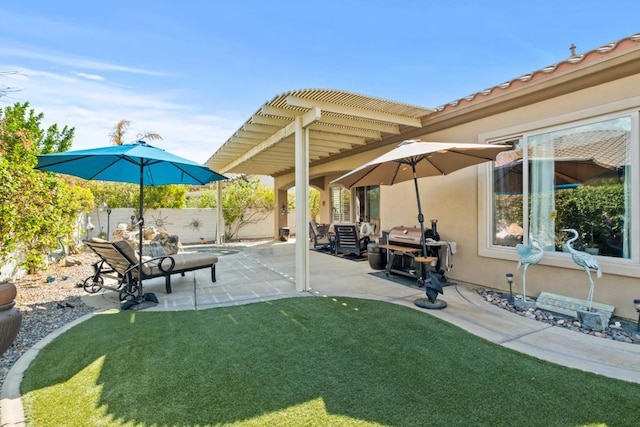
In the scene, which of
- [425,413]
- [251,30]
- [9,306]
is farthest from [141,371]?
[251,30]

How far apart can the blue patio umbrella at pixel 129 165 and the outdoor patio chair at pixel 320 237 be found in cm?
592

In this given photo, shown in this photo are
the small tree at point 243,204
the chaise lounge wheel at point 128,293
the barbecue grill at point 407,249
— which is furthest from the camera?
the small tree at point 243,204

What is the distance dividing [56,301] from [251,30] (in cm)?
804

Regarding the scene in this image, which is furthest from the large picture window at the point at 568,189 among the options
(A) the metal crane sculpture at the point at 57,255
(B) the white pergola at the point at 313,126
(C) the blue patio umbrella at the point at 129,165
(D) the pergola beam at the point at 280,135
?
(A) the metal crane sculpture at the point at 57,255

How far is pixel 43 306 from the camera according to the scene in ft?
17.1

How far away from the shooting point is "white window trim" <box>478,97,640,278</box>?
14.0 ft

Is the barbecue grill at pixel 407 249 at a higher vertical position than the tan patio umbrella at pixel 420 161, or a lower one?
lower

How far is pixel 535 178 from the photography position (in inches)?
215

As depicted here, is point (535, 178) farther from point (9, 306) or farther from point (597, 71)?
point (9, 306)

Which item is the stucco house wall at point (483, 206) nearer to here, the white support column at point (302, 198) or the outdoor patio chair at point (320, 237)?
the white support column at point (302, 198)

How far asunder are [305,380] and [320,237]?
973cm

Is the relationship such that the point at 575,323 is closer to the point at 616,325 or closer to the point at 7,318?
the point at 616,325

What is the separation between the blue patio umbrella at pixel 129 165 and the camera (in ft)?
15.4

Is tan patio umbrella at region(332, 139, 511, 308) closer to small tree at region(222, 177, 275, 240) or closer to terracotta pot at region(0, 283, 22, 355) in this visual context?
terracotta pot at region(0, 283, 22, 355)
